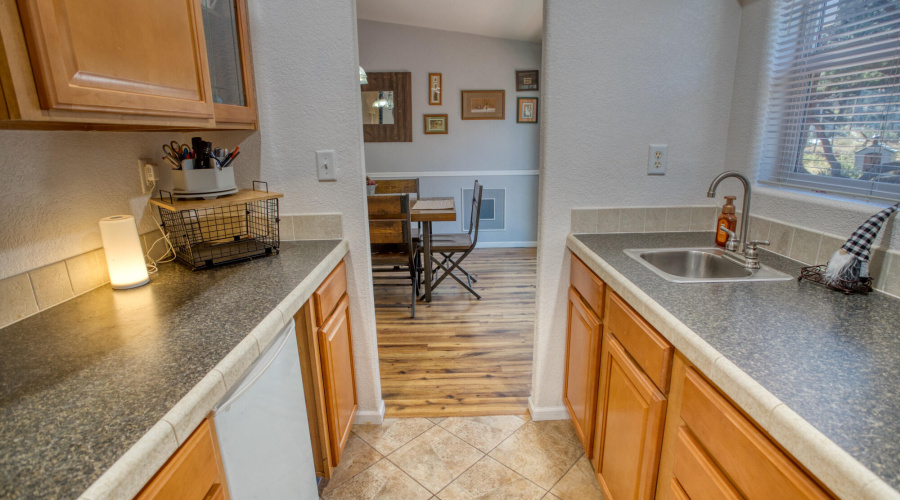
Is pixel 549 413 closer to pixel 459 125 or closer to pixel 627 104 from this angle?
pixel 627 104

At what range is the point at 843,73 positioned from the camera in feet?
4.37

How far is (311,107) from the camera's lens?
1713mm

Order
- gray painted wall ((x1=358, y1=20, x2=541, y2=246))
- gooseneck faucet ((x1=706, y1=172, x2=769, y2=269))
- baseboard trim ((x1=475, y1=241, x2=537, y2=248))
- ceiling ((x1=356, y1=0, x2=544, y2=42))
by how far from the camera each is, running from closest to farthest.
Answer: gooseneck faucet ((x1=706, y1=172, x2=769, y2=269)), ceiling ((x1=356, y1=0, x2=544, y2=42)), gray painted wall ((x1=358, y1=20, x2=541, y2=246)), baseboard trim ((x1=475, y1=241, x2=537, y2=248))

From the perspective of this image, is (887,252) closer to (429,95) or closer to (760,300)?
(760,300)

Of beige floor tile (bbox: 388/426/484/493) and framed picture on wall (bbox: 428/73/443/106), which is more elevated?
framed picture on wall (bbox: 428/73/443/106)

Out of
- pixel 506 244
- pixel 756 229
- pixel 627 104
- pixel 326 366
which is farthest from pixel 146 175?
pixel 506 244

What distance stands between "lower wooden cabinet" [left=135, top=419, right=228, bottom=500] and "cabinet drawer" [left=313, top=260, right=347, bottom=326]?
623 millimetres

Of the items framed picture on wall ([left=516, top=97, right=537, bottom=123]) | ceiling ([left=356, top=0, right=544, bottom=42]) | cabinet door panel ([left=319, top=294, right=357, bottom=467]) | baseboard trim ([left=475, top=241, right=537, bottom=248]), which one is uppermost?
ceiling ([left=356, top=0, right=544, bottom=42])

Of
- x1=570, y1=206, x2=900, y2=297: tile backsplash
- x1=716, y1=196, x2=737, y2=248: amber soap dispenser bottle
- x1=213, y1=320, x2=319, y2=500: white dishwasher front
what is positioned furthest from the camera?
x1=716, y1=196, x2=737, y2=248: amber soap dispenser bottle

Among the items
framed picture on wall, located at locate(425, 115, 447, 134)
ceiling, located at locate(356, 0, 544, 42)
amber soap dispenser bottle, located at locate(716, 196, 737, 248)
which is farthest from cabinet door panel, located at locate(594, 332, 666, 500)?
framed picture on wall, located at locate(425, 115, 447, 134)

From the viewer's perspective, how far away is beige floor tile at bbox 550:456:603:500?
5.28 ft

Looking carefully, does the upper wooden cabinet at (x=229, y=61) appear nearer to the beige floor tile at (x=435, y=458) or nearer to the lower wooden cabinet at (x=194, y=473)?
the lower wooden cabinet at (x=194, y=473)

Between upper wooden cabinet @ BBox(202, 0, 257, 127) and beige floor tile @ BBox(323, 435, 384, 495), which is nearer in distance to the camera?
upper wooden cabinet @ BBox(202, 0, 257, 127)

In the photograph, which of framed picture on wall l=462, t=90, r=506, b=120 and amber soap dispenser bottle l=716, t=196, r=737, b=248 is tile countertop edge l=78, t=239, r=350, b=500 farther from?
framed picture on wall l=462, t=90, r=506, b=120
